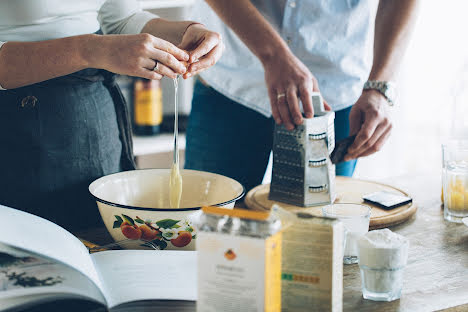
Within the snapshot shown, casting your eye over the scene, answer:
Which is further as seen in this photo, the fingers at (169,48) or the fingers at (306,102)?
the fingers at (306,102)

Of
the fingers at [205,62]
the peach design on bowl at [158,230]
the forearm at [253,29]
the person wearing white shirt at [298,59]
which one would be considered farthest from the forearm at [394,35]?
the peach design on bowl at [158,230]

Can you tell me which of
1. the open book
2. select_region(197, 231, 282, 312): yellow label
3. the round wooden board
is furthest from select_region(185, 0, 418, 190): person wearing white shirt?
select_region(197, 231, 282, 312): yellow label

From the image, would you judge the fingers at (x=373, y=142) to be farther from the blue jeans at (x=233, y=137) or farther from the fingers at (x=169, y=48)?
the fingers at (x=169, y=48)

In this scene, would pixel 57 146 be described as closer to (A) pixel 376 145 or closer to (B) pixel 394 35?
(A) pixel 376 145

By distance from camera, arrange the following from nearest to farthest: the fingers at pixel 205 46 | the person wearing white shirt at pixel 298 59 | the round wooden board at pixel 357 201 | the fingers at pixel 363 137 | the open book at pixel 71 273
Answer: the open book at pixel 71 273
the fingers at pixel 205 46
the round wooden board at pixel 357 201
the fingers at pixel 363 137
the person wearing white shirt at pixel 298 59

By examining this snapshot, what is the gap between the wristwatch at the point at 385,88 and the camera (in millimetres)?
1417

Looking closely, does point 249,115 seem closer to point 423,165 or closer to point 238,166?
point 238,166

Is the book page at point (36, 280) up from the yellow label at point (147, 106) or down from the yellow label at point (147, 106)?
up

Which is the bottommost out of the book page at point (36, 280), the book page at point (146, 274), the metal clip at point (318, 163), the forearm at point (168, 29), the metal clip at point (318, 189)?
the metal clip at point (318, 189)

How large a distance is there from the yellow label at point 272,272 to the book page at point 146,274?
0.15m

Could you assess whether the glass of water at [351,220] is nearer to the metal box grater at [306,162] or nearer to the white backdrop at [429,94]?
the metal box grater at [306,162]

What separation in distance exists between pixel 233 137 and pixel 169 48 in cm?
65

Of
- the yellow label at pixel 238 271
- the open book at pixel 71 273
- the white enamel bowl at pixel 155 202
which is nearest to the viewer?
the yellow label at pixel 238 271

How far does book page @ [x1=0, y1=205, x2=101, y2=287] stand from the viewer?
0.72m
